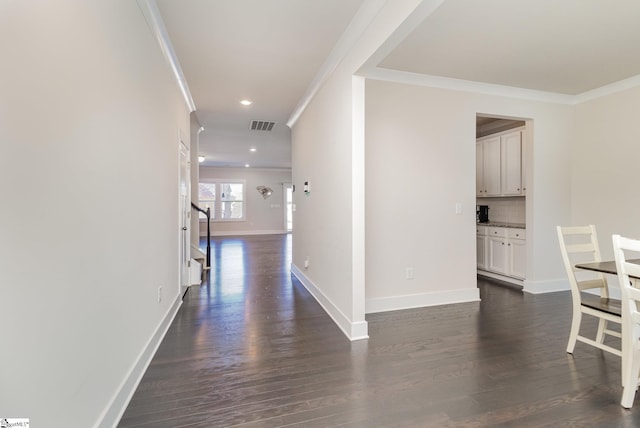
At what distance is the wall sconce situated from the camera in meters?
12.0

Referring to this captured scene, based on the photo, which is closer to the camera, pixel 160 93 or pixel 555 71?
pixel 160 93

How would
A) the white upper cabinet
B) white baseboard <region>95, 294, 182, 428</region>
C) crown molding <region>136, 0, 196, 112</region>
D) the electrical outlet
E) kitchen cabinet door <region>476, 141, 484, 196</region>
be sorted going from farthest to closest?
kitchen cabinet door <region>476, 141, 484, 196</region> < the white upper cabinet < the electrical outlet < crown molding <region>136, 0, 196, 112</region> < white baseboard <region>95, 294, 182, 428</region>

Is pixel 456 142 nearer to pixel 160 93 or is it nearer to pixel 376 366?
pixel 376 366

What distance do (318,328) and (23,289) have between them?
7.75ft

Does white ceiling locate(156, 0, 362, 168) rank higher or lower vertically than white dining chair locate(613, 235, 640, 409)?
higher

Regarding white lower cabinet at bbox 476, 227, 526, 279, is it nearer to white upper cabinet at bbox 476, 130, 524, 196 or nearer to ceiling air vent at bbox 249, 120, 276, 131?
white upper cabinet at bbox 476, 130, 524, 196

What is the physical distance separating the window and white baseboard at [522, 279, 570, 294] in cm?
985

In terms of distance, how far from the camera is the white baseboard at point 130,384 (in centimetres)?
157

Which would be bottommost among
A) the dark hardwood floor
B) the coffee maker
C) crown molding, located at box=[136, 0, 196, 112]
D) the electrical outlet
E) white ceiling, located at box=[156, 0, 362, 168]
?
the dark hardwood floor

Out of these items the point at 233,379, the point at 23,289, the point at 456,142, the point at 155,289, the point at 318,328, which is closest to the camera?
the point at 23,289

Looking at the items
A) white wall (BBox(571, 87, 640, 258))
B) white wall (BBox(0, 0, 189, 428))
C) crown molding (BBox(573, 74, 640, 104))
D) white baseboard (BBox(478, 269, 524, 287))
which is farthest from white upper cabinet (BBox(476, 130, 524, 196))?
Result: white wall (BBox(0, 0, 189, 428))

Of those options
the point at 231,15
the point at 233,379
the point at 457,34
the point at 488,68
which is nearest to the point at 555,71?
the point at 488,68

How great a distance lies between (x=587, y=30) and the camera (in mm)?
2568

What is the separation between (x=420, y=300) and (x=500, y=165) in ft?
9.12
